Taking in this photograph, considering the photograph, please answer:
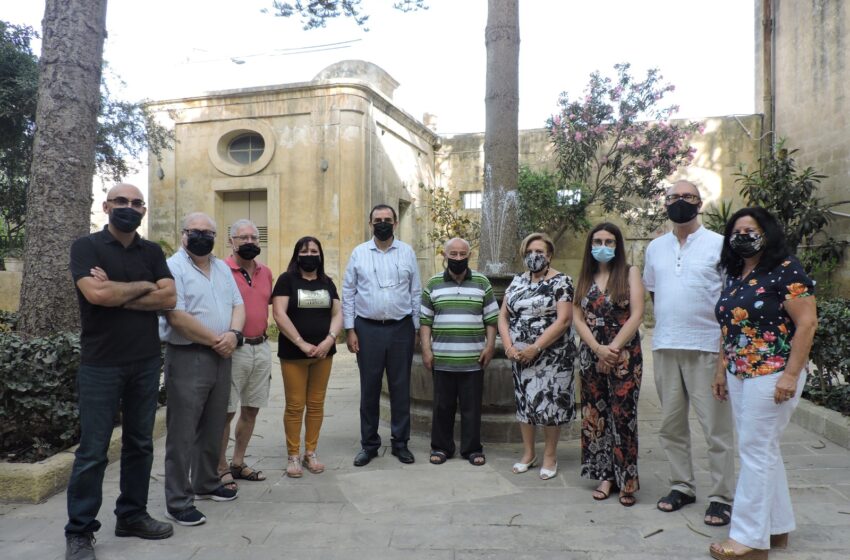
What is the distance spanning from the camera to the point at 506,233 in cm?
645

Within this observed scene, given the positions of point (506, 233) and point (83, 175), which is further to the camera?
point (506, 233)

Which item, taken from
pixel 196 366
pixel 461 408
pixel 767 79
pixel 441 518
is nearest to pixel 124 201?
pixel 196 366

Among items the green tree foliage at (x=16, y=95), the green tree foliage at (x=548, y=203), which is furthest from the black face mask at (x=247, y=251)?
the green tree foliage at (x=548, y=203)

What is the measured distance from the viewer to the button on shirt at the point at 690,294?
3707mm

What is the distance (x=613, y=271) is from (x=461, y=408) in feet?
5.23

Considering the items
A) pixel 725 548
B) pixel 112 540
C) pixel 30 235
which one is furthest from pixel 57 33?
pixel 725 548

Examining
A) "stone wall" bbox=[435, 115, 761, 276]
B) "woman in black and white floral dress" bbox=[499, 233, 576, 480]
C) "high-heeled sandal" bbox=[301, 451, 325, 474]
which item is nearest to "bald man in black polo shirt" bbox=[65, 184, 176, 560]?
"high-heeled sandal" bbox=[301, 451, 325, 474]

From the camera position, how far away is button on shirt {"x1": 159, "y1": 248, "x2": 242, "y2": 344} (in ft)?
12.3

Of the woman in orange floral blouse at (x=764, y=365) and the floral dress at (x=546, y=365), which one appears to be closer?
the woman in orange floral blouse at (x=764, y=365)

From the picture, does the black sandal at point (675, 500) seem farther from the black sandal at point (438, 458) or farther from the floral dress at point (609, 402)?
the black sandal at point (438, 458)

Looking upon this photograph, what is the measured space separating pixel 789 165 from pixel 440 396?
9931mm

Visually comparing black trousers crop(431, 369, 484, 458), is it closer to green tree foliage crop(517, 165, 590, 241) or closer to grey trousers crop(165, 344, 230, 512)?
grey trousers crop(165, 344, 230, 512)

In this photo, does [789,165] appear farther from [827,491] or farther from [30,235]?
[30,235]

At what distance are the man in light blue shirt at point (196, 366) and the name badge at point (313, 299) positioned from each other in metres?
0.63
